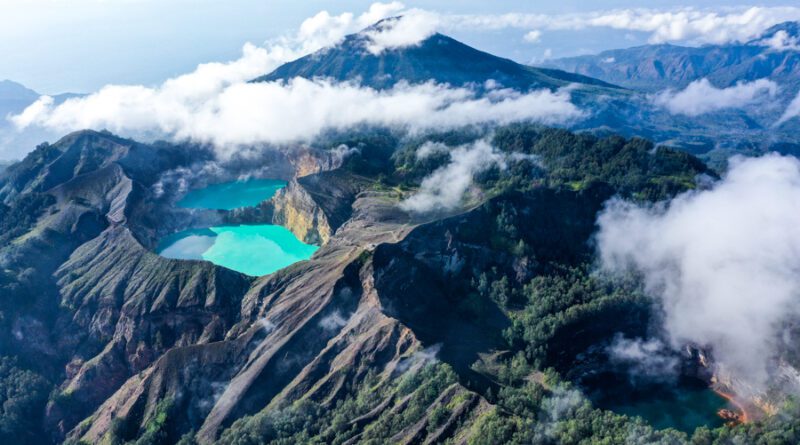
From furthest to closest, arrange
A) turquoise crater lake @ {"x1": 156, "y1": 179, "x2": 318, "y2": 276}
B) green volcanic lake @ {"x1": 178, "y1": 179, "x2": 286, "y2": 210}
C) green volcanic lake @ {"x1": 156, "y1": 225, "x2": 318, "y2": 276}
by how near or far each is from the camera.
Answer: green volcanic lake @ {"x1": 178, "y1": 179, "x2": 286, "y2": 210}
turquoise crater lake @ {"x1": 156, "y1": 179, "x2": 318, "y2": 276}
green volcanic lake @ {"x1": 156, "y1": 225, "x2": 318, "y2": 276}

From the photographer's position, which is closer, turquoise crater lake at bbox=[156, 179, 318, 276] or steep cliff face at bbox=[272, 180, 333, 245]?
turquoise crater lake at bbox=[156, 179, 318, 276]

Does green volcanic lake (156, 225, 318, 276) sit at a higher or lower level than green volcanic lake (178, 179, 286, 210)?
higher

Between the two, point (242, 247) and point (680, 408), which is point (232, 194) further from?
point (680, 408)

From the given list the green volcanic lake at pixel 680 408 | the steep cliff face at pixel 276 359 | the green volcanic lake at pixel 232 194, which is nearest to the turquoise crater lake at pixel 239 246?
the green volcanic lake at pixel 232 194

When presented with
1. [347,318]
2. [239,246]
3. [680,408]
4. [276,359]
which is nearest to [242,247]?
[239,246]

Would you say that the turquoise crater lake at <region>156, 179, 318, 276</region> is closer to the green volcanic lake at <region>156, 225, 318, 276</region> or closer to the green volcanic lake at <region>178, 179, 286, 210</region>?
the green volcanic lake at <region>156, 225, 318, 276</region>

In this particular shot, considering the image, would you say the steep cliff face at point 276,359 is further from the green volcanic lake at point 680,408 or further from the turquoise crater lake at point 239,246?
the green volcanic lake at point 680,408

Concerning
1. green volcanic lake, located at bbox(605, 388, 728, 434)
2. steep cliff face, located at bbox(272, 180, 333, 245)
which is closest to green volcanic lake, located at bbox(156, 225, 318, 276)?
steep cliff face, located at bbox(272, 180, 333, 245)
